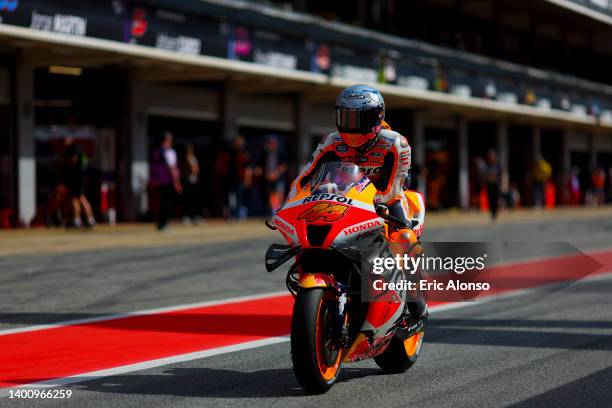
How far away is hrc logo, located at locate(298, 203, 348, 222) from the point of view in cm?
538

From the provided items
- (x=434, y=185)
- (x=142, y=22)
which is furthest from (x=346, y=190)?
(x=434, y=185)

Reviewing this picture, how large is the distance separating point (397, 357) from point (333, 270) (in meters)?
1.01

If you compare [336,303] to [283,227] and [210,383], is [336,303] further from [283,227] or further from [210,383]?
[210,383]

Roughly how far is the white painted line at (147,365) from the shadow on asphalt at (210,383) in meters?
0.09

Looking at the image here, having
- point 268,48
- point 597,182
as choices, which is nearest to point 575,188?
point 597,182

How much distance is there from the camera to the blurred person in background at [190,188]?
22.7m

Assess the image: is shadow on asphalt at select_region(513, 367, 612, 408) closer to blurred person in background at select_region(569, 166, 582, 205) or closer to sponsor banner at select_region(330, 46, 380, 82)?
sponsor banner at select_region(330, 46, 380, 82)

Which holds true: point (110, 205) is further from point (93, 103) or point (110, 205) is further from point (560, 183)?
point (560, 183)

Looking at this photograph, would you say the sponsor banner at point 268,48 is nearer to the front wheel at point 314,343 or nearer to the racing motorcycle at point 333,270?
the racing motorcycle at point 333,270

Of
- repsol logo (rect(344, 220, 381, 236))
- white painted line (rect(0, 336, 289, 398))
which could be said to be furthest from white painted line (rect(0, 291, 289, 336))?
repsol logo (rect(344, 220, 381, 236))

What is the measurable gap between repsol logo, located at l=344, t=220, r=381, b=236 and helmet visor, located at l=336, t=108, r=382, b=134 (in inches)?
26.0

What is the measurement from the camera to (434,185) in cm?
3741

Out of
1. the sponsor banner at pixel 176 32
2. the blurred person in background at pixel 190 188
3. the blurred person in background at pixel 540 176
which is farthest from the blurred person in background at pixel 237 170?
the blurred person in background at pixel 540 176

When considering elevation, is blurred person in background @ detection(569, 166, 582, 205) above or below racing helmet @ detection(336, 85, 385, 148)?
below
